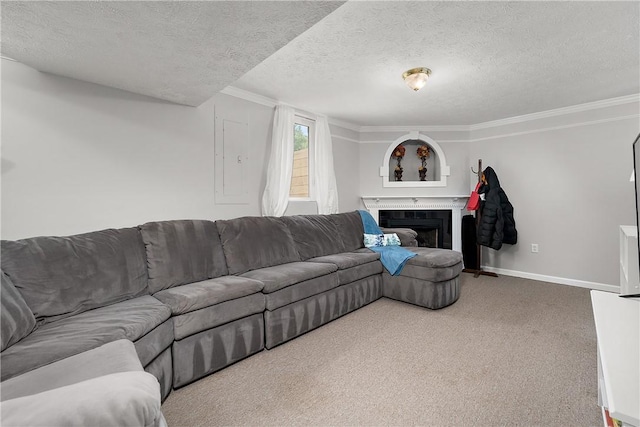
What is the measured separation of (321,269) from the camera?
2818 millimetres

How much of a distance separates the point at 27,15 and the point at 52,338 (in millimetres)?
1585

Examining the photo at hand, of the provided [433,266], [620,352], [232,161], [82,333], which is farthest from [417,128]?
[82,333]

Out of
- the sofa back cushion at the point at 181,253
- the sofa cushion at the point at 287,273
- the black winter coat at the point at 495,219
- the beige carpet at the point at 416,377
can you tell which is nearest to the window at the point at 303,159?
the sofa cushion at the point at 287,273

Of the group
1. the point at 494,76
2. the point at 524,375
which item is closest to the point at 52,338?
the point at 524,375

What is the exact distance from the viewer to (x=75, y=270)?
74.4 inches

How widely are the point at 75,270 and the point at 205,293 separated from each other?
79cm

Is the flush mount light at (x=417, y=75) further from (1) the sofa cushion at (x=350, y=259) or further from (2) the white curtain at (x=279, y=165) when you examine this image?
(1) the sofa cushion at (x=350, y=259)

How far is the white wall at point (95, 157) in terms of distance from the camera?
207 cm

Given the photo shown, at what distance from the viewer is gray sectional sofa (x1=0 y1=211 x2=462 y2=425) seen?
1.50m

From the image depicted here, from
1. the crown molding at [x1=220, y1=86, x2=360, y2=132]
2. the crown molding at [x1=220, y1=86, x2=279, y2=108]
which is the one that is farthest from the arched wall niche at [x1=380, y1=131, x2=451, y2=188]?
the crown molding at [x1=220, y1=86, x2=279, y2=108]

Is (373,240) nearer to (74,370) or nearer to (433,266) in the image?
(433,266)

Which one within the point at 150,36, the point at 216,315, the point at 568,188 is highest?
the point at 150,36

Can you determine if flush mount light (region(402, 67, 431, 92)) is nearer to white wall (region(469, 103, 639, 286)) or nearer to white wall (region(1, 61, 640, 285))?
white wall (region(1, 61, 640, 285))

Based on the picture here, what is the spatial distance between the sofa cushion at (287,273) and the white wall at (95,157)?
101 cm
